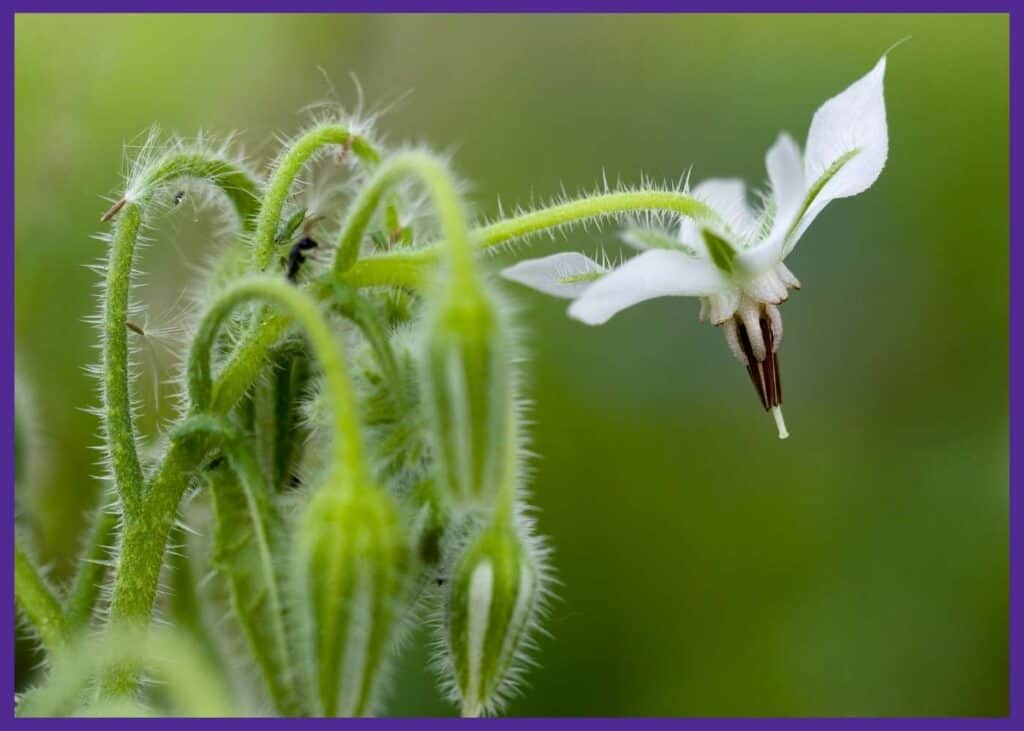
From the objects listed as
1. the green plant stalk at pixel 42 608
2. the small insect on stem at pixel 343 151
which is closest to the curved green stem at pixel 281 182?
the small insect on stem at pixel 343 151

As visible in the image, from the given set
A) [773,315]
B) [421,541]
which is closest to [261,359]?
[421,541]

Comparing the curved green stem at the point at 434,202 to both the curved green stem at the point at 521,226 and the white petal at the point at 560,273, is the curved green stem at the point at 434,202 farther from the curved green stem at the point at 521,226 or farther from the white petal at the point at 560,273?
the white petal at the point at 560,273

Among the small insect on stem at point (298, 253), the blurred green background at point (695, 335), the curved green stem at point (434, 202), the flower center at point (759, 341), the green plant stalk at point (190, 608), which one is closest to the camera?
the curved green stem at point (434, 202)

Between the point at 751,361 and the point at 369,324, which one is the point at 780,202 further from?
the point at 369,324

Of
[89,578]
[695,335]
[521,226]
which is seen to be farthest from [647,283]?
[695,335]

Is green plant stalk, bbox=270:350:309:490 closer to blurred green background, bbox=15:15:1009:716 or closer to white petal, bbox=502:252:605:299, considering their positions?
white petal, bbox=502:252:605:299

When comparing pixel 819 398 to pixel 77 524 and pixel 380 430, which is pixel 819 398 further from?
pixel 380 430
